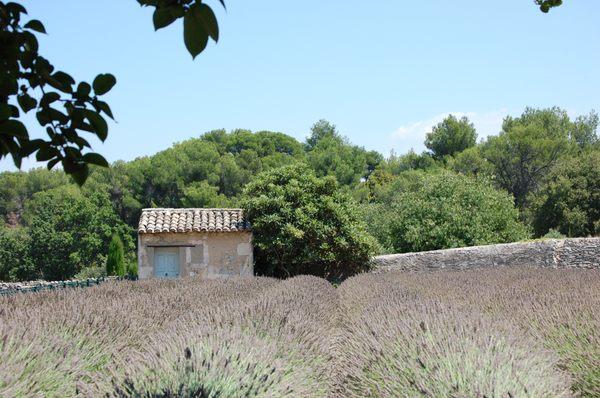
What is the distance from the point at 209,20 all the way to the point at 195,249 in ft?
51.5

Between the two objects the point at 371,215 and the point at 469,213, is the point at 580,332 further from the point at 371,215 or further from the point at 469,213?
the point at 371,215

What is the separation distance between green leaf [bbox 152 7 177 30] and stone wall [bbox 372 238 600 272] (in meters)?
14.7

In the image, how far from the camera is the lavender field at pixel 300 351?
3.41 metres

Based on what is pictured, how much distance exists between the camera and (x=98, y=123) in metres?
1.75

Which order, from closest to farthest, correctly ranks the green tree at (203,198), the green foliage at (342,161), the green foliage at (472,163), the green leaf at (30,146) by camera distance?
1. the green leaf at (30,146)
2. the green tree at (203,198)
3. the green foliage at (472,163)
4. the green foliage at (342,161)

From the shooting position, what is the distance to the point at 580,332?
5.19 meters

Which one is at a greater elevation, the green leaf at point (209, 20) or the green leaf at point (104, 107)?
the green leaf at point (209, 20)

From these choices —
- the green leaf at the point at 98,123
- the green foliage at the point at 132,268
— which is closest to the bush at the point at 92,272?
the green foliage at the point at 132,268

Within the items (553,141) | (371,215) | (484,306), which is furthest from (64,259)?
(484,306)

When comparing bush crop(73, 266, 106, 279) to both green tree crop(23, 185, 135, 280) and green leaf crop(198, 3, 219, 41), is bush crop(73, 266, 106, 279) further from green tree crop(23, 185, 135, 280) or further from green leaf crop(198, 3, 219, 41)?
green leaf crop(198, 3, 219, 41)

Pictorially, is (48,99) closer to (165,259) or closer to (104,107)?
(104,107)

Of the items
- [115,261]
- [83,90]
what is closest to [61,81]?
[83,90]

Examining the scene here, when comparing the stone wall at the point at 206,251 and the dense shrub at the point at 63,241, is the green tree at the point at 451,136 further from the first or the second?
the stone wall at the point at 206,251

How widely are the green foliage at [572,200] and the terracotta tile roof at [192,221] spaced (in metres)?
14.6
